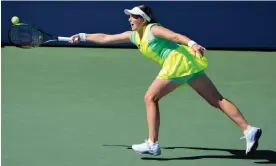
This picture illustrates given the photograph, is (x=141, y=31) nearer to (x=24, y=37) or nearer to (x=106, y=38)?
(x=106, y=38)

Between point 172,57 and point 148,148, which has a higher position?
point 172,57

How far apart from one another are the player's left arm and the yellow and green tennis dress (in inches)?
3.4

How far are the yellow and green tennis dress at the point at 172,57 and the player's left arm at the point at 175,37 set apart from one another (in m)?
0.09

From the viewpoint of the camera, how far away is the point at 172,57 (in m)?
5.56

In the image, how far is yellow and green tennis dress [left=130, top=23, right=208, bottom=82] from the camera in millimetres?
5523

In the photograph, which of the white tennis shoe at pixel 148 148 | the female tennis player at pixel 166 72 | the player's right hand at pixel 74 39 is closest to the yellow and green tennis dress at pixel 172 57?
the female tennis player at pixel 166 72

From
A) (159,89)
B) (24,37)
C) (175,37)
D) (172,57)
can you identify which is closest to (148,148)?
(159,89)

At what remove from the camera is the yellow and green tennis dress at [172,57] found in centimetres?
552

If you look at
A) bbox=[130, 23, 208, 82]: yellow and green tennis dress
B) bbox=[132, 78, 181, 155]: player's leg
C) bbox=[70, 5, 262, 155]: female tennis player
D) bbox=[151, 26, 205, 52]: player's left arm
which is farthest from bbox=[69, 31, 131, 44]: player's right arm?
bbox=[132, 78, 181, 155]: player's leg

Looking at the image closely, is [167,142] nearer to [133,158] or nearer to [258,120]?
[133,158]

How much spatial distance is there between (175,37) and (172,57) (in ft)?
0.89

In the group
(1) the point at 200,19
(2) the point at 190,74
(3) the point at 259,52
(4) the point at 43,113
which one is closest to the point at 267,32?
(3) the point at 259,52

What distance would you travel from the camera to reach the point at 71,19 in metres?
14.1

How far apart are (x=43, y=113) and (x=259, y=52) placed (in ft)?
23.1
